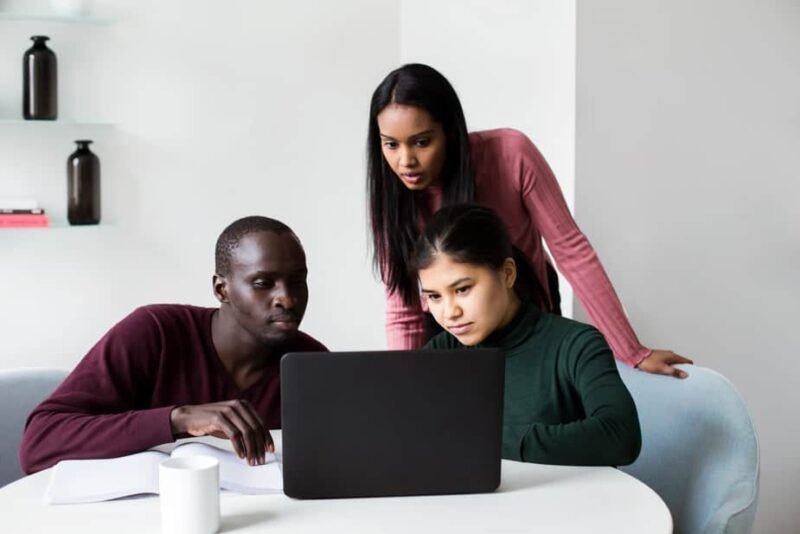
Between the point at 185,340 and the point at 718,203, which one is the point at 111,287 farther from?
the point at 718,203

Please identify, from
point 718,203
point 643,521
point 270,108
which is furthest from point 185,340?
point 270,108

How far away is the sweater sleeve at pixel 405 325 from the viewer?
2119 mm

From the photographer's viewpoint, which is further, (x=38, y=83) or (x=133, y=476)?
(x=38, y=83)

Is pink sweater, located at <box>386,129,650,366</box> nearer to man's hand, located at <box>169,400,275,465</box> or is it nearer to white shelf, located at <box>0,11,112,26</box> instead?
man's hand, located at <box>169,400,275,465</box>

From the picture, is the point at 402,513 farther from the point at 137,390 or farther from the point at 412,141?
the point at 412,141

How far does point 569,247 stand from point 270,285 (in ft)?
2.10

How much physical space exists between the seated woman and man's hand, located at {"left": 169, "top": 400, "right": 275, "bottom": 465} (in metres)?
0.37

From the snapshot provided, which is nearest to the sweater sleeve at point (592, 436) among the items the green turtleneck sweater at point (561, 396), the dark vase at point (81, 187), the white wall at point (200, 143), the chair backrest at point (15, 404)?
the green turtleneck sweater at point (561, 396)

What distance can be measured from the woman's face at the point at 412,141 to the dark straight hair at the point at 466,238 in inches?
6.9

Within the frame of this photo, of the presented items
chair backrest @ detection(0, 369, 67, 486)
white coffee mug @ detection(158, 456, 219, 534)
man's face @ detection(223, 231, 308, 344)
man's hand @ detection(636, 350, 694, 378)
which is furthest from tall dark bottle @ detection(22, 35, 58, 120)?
white coffee mug @ detection(158, 456, 219, 534)

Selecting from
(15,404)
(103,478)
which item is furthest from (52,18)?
(103,478)

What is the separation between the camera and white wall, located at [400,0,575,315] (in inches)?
99.1

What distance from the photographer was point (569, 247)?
6.62 ft

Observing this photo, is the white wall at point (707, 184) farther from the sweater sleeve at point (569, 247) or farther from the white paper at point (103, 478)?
the white paper at point (103, 478)
